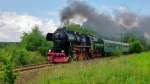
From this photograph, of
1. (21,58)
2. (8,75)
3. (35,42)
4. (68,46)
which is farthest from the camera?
(35,42)

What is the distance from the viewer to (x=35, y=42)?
47.6 metres

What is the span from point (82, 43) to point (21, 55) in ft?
20.2

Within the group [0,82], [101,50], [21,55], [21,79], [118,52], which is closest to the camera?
[0,82]

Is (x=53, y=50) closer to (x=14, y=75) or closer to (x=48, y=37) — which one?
(x=48, y=37)

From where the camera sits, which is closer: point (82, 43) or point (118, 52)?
point (82, 43)

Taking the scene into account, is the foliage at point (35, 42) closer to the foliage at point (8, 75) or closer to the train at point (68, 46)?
the train at point (68, 46)

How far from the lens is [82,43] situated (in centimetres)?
3772

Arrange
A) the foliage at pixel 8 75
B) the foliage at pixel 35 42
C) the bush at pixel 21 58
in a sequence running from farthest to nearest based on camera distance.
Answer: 1. the foliage at pixel 35 42
2. the bush at pixel 21 58
3. the foliage at pixel 8 75

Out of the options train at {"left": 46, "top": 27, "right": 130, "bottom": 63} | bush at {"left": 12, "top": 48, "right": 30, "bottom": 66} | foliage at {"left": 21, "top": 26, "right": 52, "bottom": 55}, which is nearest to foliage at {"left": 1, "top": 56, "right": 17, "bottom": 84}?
train at {"left": 46, "top": 27, "right": 130, "bottom": 63}

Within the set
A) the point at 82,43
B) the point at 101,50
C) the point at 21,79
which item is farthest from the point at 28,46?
the point at 21,79

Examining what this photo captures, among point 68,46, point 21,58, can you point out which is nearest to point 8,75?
point 21,58

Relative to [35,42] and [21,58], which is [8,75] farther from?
[35,42]

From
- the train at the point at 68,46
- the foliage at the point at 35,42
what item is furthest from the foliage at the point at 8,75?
the foliage at the point at 35,42

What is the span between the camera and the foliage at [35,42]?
153 feet
